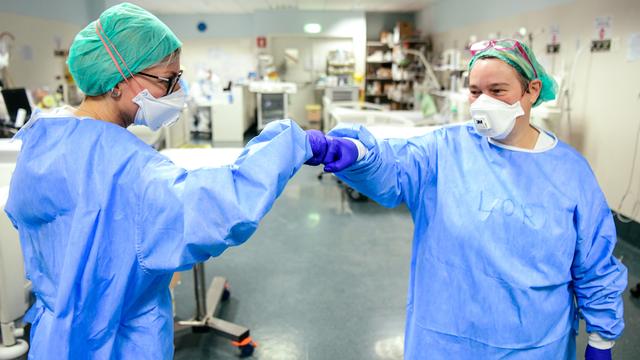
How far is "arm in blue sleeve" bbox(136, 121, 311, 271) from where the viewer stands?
771 millimetres

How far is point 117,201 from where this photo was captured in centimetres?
82

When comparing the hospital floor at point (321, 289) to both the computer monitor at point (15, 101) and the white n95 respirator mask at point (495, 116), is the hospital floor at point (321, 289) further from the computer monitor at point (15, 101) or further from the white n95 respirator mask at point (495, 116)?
the computer monitor at point (15, 101)

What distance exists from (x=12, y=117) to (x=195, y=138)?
3.86m

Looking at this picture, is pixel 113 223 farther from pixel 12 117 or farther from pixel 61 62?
pixel 61 62

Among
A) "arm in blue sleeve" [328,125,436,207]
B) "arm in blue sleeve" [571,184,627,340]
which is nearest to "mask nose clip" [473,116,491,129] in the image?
"arm in blue sleeve" [328,125,436,207]

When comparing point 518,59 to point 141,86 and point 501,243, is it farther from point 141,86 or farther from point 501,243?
point 141,86

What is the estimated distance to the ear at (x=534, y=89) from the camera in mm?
1199

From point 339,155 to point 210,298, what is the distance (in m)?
1.89

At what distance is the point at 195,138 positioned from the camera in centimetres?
804

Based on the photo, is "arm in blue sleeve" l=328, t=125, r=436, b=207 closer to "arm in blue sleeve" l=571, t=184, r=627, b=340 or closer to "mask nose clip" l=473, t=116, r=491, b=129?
"mask nose clip" l=473, t=116, r=491, b=129

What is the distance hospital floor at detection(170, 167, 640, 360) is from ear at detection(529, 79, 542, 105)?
1.48 metres

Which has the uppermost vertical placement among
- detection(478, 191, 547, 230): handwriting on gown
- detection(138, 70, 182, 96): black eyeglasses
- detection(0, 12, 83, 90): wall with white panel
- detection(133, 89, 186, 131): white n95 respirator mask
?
detection(0, 12, 83, 90): wall with white panel

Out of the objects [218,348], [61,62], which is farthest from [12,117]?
[218,348]

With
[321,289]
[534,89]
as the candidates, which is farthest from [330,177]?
[534,89]
